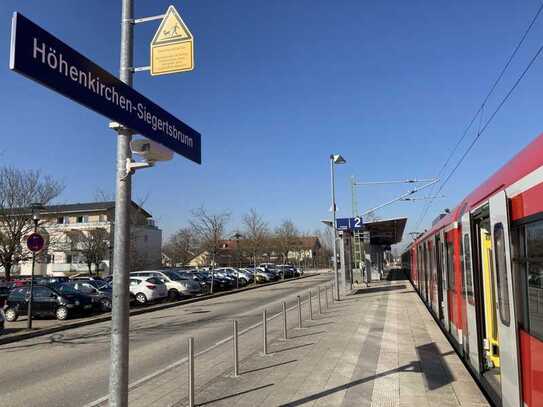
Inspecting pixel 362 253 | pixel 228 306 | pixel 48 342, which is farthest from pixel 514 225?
pixel 362 253

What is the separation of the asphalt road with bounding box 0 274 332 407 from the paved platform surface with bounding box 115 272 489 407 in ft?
2.96

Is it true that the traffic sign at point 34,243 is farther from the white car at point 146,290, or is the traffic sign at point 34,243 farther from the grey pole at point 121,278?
the grey pole at point 121,278

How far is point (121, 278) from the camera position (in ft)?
13.9

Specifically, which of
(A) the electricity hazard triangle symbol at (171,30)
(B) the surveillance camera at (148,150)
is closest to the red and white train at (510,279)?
(B) the surveillance camera at (148,150)

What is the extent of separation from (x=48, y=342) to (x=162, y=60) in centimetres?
1090

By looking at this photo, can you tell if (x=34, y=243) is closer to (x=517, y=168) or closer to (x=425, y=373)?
(x=425, y=373)

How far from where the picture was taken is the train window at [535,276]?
3.71m

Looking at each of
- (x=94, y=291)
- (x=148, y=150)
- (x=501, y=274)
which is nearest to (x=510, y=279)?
(x=501, y=274)

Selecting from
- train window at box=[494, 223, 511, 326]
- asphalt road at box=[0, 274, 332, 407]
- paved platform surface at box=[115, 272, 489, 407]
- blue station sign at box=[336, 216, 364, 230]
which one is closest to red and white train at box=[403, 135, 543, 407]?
train window at box=[494, 223, 511, 326]

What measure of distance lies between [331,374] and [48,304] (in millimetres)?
14659

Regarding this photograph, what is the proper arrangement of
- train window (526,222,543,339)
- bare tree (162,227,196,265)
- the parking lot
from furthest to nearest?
bare tree (162,227,196,265)
the parking lot
train window (526,222,543,339)

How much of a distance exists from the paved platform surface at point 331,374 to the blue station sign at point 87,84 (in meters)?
3.65

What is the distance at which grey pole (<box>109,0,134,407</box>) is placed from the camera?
4.14 meters

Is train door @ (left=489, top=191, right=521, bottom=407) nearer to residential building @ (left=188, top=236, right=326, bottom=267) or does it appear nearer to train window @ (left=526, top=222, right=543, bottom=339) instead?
train window @ (left=526, top=222, right=543, bottom=339)
